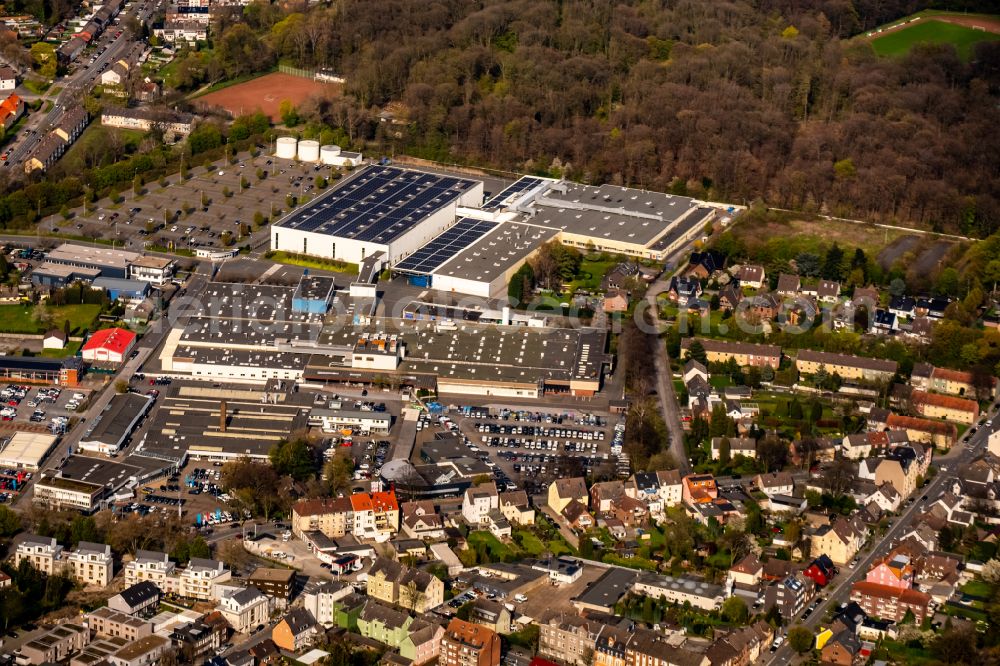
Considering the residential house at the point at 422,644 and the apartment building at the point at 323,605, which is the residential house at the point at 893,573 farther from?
the apartment building at the point at 323,605

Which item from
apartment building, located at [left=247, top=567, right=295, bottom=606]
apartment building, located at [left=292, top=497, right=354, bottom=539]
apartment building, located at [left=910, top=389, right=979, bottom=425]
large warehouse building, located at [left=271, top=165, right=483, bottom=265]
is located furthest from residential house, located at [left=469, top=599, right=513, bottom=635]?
large warehouse building, located at [left=271, top=165, right=483, bottom=265]

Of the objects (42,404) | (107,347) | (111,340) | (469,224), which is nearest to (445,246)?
(469,224)

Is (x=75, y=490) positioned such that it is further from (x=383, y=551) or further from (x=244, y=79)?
(x=244, y=79)

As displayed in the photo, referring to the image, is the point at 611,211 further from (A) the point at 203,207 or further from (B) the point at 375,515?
(B) the point at 375,515

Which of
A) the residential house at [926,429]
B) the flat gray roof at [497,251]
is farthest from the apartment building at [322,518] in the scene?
the flat gray roof at [497,251]

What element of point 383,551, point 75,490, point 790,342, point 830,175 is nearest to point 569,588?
point 383,551

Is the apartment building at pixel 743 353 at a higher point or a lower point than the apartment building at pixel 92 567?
higher
